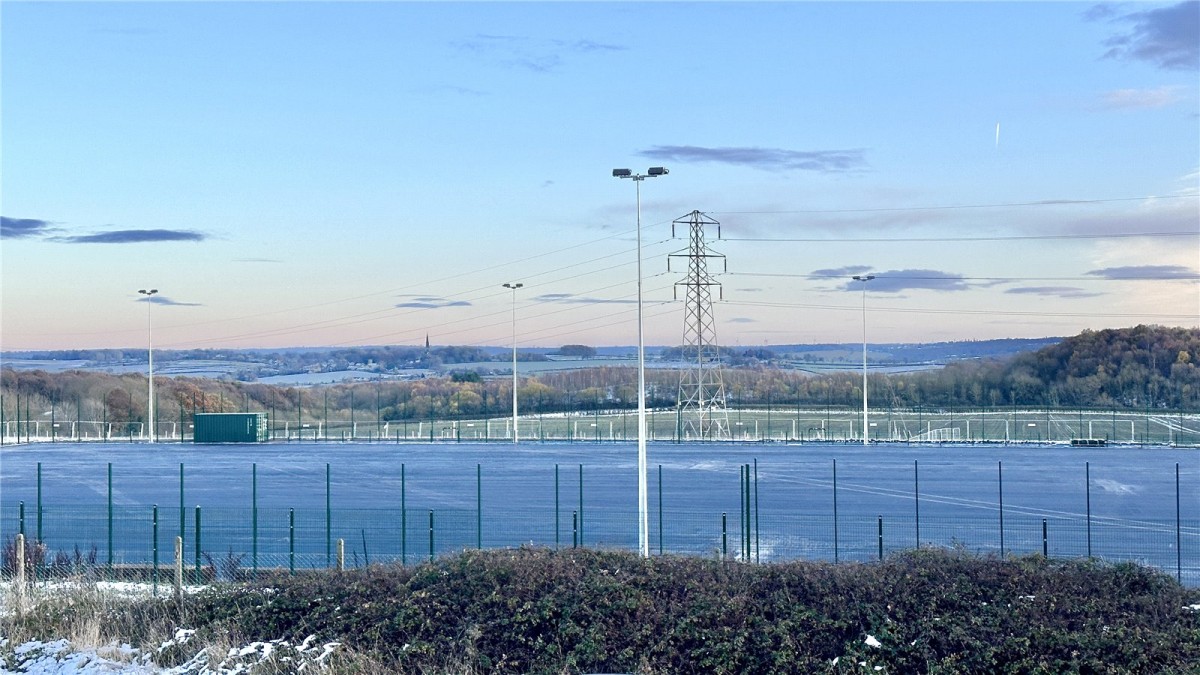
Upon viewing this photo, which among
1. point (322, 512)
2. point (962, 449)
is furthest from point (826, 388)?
point (322, 512)

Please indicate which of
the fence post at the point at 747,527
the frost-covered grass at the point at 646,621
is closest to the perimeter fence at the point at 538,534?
Answer: the fence post at the point at 747,527

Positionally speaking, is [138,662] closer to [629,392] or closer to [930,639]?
[930,639]

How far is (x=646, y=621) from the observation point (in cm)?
1373

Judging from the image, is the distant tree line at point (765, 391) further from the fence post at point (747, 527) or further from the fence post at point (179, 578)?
the fence post at point (179, 578)

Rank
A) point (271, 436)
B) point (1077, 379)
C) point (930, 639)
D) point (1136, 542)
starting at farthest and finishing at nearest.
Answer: point (1077, 379) → point (271, 436) → point (1136, 542) → point (930, 639)

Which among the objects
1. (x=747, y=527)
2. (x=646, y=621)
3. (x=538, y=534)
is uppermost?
(x=646, y=621)

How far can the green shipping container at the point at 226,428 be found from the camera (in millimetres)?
76188

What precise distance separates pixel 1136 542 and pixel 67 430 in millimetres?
78498

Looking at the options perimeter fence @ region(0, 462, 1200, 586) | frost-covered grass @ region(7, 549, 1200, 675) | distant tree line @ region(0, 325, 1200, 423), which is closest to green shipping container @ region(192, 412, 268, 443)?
distant tree line @ region(0, 325, 1200, 423)

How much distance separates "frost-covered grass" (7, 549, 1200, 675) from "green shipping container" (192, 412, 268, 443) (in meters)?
61.6

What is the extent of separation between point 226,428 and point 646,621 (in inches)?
2650

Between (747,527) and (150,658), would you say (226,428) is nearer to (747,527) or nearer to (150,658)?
(747,527)

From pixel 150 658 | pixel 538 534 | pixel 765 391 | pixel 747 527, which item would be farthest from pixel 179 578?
pixel 765 391

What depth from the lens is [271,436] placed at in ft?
273
